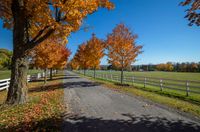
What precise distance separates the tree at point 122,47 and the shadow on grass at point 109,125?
1357 centimetres

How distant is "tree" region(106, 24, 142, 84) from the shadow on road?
13.6 meters

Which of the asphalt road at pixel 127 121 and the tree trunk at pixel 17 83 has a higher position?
the tree trunk at pixel 17 83

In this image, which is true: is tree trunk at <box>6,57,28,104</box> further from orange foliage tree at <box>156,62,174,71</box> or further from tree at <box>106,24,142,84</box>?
orange foliage tree at <box>156,62,174,71</box>

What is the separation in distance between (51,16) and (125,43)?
11.8m

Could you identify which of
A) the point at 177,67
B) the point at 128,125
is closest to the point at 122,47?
the point at 128,125

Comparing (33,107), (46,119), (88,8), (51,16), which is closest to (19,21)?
(51,16)

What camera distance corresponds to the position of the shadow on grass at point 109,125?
5309 millimetres

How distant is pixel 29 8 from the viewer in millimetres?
8258

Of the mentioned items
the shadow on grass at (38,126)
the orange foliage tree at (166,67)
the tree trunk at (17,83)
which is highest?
the orange foliage tree at (166,67)

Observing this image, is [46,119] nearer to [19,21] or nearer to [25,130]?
[25,130]

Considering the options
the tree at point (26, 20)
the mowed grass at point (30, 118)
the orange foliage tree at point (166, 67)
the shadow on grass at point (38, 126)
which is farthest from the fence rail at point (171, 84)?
the orange foliage tree at point (166, 67)

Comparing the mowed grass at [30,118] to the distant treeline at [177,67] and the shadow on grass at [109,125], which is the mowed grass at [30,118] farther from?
the distant treeline at [177,67]

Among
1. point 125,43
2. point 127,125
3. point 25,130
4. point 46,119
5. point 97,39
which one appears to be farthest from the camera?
point 97,39

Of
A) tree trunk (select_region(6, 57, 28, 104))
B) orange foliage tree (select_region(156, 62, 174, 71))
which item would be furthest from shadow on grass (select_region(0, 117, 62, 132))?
orange foliage tree (select_region(156, 62, 174, 71))
